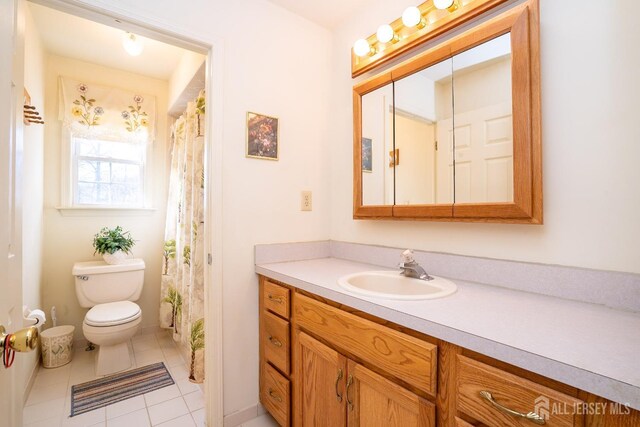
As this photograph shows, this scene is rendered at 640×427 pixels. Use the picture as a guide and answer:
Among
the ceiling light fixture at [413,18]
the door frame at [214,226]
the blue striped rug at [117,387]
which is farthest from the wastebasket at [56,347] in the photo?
the ceiling light fixture at [413,18]

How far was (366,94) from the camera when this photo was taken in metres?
1.65

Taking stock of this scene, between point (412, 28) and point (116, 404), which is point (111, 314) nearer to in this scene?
point (116, 404)

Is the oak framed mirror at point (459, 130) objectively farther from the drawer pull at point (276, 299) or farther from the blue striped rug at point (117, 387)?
the blue striped rug at point (117, 387)

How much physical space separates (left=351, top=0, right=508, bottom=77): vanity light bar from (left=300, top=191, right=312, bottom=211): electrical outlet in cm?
75

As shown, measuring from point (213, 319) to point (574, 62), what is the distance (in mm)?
1806

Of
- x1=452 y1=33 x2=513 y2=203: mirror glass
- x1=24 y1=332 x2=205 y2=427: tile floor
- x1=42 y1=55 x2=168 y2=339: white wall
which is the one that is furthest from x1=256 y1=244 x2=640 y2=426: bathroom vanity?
x1=42 y1=55 x2=168 y2=339: white wall

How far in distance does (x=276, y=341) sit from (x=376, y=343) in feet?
2.27

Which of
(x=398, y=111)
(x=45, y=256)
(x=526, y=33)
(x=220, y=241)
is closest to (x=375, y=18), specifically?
(x=398, y=111)

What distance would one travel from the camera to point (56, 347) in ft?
6.86

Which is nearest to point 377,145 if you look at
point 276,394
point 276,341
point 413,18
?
Answer: point 413,18

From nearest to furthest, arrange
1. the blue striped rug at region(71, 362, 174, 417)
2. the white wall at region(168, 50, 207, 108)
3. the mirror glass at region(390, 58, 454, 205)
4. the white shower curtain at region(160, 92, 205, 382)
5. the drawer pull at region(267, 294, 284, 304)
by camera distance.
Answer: the mirror glass at region(390, 58, 454, 205), the drawer pull at region(267, 294, 284, 304), the blue striped rug at region(71, 362, 174, 417), the white shower curtain at region(160, 92, 205, 382), the white wall at region(168, 50, 207, 108)

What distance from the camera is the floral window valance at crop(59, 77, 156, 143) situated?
93.7 inches

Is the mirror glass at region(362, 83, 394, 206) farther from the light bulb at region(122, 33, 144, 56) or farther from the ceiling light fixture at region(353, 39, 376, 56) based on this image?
the light bulb at region(122, 33, 144, 56)

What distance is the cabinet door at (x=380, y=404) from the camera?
0.81 metres
